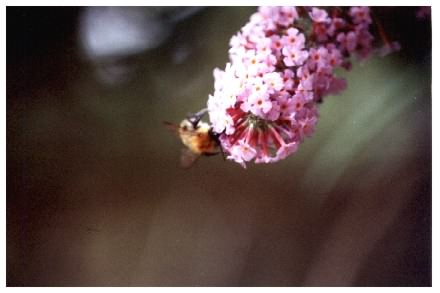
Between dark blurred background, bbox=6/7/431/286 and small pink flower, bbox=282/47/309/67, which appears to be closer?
small pink flower, bbox=282/47/309/67

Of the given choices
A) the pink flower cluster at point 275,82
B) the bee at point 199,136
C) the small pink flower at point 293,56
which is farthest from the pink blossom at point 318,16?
the bee at point 199,136

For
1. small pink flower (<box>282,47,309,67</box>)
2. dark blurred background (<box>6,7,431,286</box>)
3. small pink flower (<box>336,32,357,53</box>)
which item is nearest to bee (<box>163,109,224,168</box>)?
small pink flower (<box>282,47,309,67</box>)

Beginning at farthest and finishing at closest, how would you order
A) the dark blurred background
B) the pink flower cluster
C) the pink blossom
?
the dark blurred background
the pink blossom
the pink flower cluster

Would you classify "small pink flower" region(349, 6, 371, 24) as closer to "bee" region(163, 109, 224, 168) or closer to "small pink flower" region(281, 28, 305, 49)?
"small pink flower" region(281, 28, 305, 49)

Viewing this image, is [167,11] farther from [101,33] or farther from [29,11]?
[29,11]

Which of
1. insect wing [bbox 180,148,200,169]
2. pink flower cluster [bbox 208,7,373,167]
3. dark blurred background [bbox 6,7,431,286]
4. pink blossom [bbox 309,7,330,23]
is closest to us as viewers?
pink flower cluster [bbox 208,7,373,167]

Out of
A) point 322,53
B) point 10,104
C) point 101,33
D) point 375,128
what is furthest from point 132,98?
point 322,53

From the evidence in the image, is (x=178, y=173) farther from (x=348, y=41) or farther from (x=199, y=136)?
(x=348, y=41)
